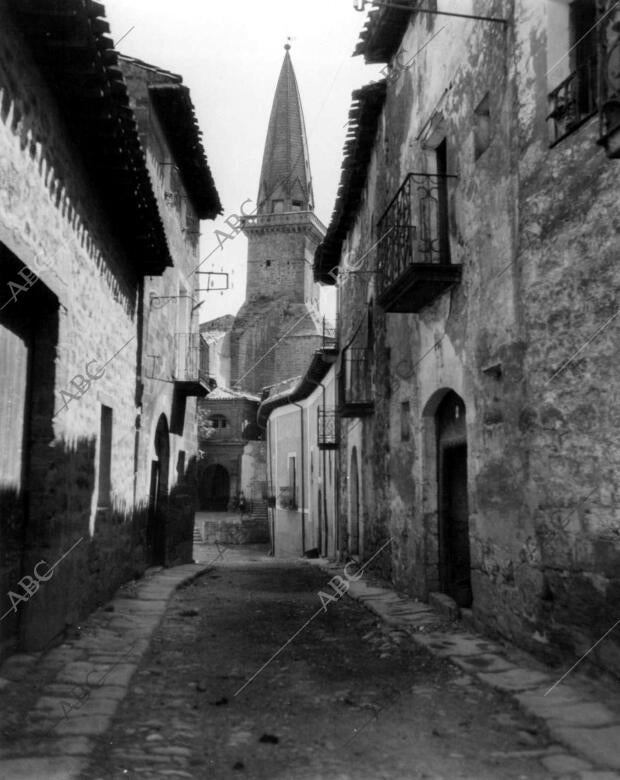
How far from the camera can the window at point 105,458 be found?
9109 millimetres

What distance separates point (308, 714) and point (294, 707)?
0.61ft

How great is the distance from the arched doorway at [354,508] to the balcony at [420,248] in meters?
6.38

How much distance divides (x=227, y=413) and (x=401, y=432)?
3605 centimetres

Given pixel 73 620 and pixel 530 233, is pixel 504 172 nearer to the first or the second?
pixel 530 233

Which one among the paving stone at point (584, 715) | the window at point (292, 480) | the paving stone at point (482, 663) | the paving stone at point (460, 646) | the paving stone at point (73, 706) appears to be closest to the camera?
the paving stone at point (584, 715)

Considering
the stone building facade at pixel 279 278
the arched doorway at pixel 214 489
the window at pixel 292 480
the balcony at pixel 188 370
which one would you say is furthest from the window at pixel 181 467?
the stone building facade at pixel 279 278

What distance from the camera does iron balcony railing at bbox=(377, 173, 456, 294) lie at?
8.58 meters

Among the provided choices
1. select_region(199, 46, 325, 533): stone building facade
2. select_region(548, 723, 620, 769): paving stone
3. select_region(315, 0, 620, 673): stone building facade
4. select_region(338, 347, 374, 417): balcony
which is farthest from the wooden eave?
select_region(199, 46, 325, 533): stone building facade

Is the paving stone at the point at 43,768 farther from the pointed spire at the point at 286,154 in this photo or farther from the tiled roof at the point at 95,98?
the pointed spire at the point at 286,154

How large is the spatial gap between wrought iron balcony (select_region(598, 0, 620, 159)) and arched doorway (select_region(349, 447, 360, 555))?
10775 millimetres

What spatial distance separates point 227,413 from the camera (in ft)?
151

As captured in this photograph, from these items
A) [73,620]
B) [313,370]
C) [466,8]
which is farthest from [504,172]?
[313,370]

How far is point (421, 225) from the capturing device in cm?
883

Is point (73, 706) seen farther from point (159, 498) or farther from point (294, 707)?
point (159, 498)
